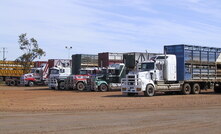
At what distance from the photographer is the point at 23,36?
210 ft

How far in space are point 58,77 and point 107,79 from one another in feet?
23.4

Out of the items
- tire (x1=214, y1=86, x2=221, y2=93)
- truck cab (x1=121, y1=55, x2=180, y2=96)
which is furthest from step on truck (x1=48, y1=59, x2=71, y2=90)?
tire (x1=214, y1=86, x2=221, y2=93)

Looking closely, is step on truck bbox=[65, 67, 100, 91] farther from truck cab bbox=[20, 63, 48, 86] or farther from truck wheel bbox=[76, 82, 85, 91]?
truck cab bbox=[20, 63, 48, 86]

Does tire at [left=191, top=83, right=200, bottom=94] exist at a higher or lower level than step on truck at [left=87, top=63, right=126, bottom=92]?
lower

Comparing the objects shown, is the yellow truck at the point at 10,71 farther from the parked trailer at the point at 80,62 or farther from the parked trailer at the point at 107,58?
the parked trailer at the point at 107,58

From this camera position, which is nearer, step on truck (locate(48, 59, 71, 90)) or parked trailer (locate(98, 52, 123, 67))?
step on truck (locate(48, 59, 71, 90))

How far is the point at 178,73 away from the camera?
29.6 m

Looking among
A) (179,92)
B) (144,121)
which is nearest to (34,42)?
(179,92)

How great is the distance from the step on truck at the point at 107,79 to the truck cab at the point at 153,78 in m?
6.01

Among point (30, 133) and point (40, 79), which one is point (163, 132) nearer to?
point (30, 133)

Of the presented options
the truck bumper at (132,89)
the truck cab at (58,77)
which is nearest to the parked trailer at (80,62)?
the truck cab at (58,77)

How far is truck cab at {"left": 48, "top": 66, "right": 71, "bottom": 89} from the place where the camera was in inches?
1538

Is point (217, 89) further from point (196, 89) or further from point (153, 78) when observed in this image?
point (153, 78)

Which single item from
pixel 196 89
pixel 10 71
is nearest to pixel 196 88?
pixel 196 89
